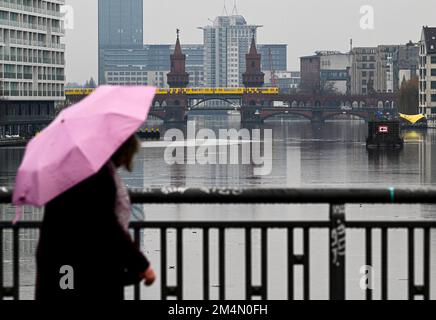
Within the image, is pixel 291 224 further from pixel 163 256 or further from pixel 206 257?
Answer: pixel 163 256

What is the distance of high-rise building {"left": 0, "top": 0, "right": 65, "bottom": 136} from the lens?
156 metres

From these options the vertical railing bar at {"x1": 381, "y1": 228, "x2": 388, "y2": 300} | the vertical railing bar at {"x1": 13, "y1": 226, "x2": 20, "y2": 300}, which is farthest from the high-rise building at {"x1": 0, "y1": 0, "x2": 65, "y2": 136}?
the vertical railing bar at {"x1": 381, "y1": 228, "x2": 388, "y2": 300}

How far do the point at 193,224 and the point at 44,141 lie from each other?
182cm

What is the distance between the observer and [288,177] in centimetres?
9381

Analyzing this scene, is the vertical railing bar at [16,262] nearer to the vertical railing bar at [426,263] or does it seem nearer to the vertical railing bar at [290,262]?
the vertical railing bar at [290,262]

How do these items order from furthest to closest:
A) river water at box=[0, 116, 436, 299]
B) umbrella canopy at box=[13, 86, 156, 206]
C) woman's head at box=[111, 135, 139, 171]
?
river water at box=[0, 116, 436, 299] < woman's head at box=[111, 135, 139, 171] < umbrella canopy at box=[13, 86, 156, 206]

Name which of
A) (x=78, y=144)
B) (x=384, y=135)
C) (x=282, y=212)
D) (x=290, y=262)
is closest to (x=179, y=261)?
(x=290, y=262)

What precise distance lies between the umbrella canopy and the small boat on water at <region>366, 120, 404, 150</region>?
13776cm

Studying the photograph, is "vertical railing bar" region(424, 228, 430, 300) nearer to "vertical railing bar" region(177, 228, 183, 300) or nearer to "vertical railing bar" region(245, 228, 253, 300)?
"vertical railing bar" region(245, 228, 253, 300)

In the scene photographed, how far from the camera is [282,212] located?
59125 mm

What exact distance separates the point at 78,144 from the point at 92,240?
681 mm

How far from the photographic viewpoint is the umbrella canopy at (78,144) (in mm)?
8391

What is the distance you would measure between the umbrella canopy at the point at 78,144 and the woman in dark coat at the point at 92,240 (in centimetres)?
13
